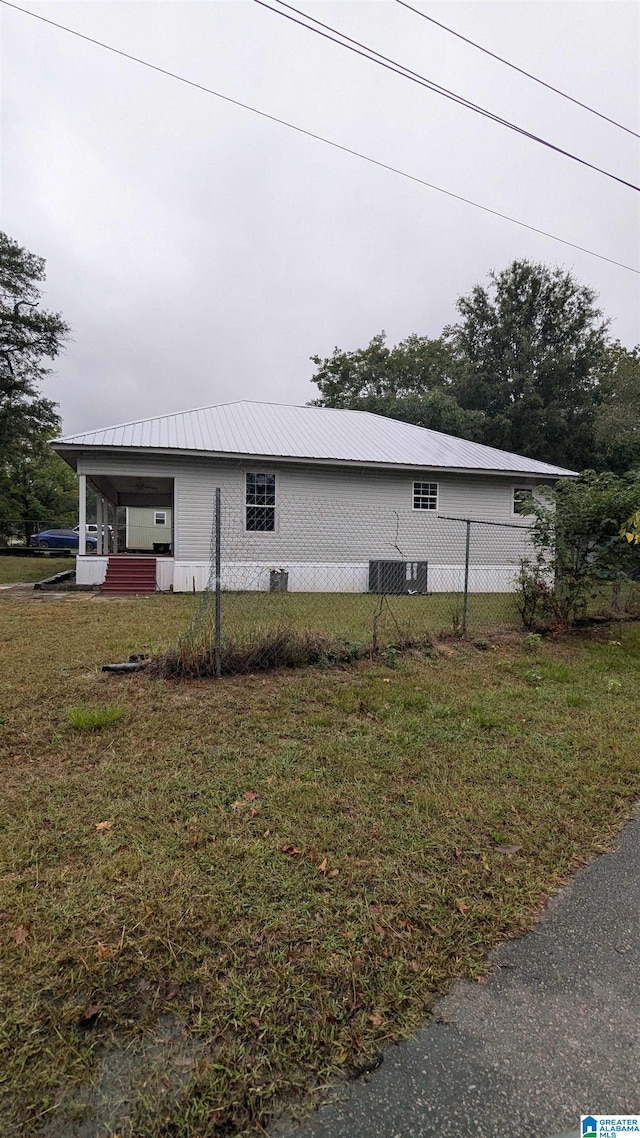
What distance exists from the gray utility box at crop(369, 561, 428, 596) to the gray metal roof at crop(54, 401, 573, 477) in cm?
269

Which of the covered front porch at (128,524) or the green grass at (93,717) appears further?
the covered front porch at (128,524)

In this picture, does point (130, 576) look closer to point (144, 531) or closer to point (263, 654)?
point (263, 654)

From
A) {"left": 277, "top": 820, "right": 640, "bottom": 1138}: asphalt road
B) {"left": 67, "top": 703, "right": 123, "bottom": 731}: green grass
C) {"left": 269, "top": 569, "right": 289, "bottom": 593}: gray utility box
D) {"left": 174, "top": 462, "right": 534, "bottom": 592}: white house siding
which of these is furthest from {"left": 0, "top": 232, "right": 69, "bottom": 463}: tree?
{"left": 277, "top": 820, "right": 640, "bottom": 1138}: asphalt road

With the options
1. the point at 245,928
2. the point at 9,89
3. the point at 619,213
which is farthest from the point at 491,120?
the point at 245,928

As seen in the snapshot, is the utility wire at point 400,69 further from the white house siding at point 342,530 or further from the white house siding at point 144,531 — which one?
the white house siding at point 144,531

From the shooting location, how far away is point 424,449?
14.5 metres

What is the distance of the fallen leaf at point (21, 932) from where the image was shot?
176 cm

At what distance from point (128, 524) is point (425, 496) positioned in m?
16.9

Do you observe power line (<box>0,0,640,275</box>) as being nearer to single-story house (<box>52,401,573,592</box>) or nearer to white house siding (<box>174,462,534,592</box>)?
single-story house (<box>52,401,573,592</box>)

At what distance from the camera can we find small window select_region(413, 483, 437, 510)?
13.8 meters

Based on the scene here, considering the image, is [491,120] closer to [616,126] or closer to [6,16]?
[616,126]

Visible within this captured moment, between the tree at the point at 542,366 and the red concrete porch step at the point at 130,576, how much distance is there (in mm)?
19269

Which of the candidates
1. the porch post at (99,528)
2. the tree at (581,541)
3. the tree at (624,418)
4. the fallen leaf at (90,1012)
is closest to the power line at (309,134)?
the tree at (581,541)

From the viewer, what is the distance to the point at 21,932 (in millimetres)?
1795
